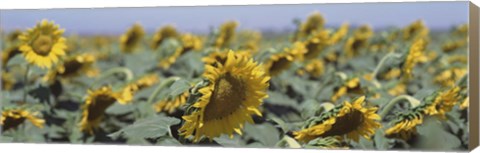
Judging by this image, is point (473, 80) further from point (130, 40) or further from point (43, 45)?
point (130, 40)

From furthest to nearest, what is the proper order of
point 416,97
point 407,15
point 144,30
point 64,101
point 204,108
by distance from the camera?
point 144,30 → point 407,15 → point 64,101 → point 416,97 → point 204,108

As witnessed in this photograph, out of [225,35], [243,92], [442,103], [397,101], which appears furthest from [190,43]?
[243,92]

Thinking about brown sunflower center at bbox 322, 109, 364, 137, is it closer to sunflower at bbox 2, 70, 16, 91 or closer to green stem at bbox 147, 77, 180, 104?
green stem at bbox 147, 77, 180, 104

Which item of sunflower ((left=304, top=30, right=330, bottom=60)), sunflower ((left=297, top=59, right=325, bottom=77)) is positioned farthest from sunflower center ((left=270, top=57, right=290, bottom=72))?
sunflower ((left=297, top=59, right=325, bottom=77))

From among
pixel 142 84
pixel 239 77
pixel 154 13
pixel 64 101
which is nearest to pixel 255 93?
pixel 239 77

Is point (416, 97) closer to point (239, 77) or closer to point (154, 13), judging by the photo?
point (239, 77)

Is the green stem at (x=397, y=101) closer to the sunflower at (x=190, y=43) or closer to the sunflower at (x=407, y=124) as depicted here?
the sunflower at (x=407, y=124)

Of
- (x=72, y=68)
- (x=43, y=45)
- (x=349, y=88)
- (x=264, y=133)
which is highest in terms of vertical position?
(x=43, y=45)
